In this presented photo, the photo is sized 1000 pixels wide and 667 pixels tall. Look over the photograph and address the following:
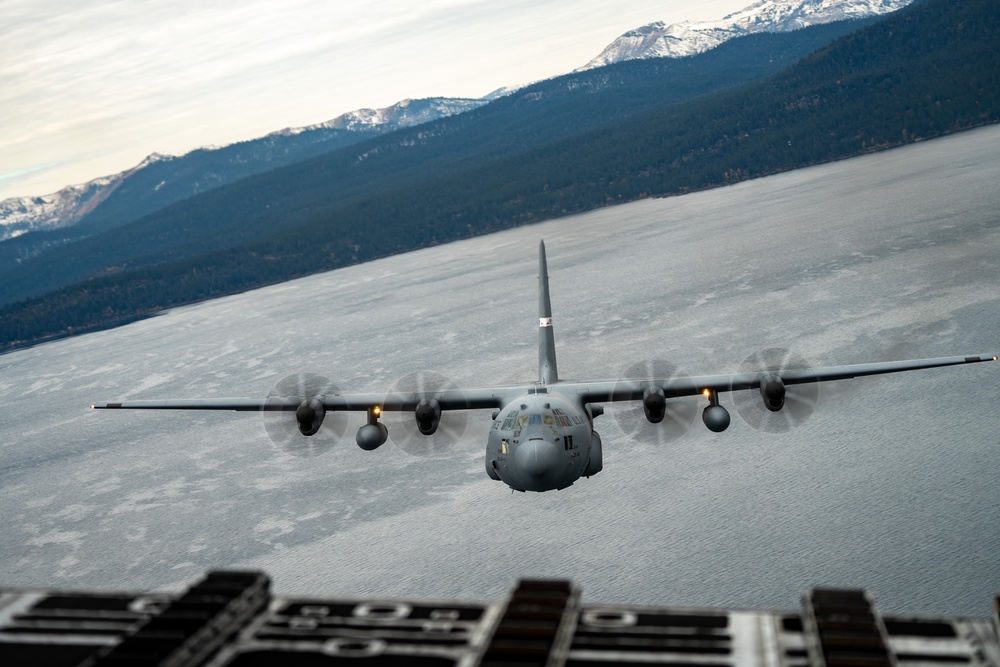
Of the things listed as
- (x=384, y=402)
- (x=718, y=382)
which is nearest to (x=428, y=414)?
(x=384, y=402)

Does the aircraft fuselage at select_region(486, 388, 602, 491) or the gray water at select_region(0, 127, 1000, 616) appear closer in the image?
the aircraft fuselage at select_region(486, 388, 602, 491)

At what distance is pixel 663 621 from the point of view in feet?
98.6

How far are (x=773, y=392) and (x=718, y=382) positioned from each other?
9.73 feet

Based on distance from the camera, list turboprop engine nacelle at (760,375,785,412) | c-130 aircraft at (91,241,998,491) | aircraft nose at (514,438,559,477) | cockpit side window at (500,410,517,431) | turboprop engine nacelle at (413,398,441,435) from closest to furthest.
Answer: aircraft nose at (514,438,559,477) → c-130 aircraft at (91,241,998,491) → cockpit side window at (500,410,517,431) → turboprop engine nacelle at (760,375,785,412) → turboprop engine nacelle at (413,398,441,435)

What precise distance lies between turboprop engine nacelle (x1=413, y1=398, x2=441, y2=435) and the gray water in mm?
18028

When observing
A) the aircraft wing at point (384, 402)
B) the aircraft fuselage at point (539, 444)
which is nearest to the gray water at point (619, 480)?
the aircraft wing at point (384, 402)

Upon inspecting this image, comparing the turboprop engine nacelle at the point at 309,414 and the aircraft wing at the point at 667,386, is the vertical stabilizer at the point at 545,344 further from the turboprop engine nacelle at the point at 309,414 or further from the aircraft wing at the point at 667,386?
the turboprop engine nacelle at the point at 309,414

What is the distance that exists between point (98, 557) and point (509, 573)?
4104 centimetres

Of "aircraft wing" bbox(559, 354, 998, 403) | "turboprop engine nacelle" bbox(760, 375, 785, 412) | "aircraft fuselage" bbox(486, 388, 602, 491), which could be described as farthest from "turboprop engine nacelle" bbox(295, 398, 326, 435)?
"turboprop engine nacelle" bbox(760, 375, 785, 412)

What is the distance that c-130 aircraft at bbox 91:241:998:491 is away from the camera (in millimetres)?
42156

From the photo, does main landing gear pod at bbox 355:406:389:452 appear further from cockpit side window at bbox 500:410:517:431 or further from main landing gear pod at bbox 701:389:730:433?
main landing gear pod at bbox 701:389:730:433

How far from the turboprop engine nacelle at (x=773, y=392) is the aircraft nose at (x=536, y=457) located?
534 inches

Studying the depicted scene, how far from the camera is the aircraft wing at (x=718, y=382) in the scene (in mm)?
48375

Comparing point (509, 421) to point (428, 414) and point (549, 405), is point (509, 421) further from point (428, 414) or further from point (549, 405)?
point (428, 414)
